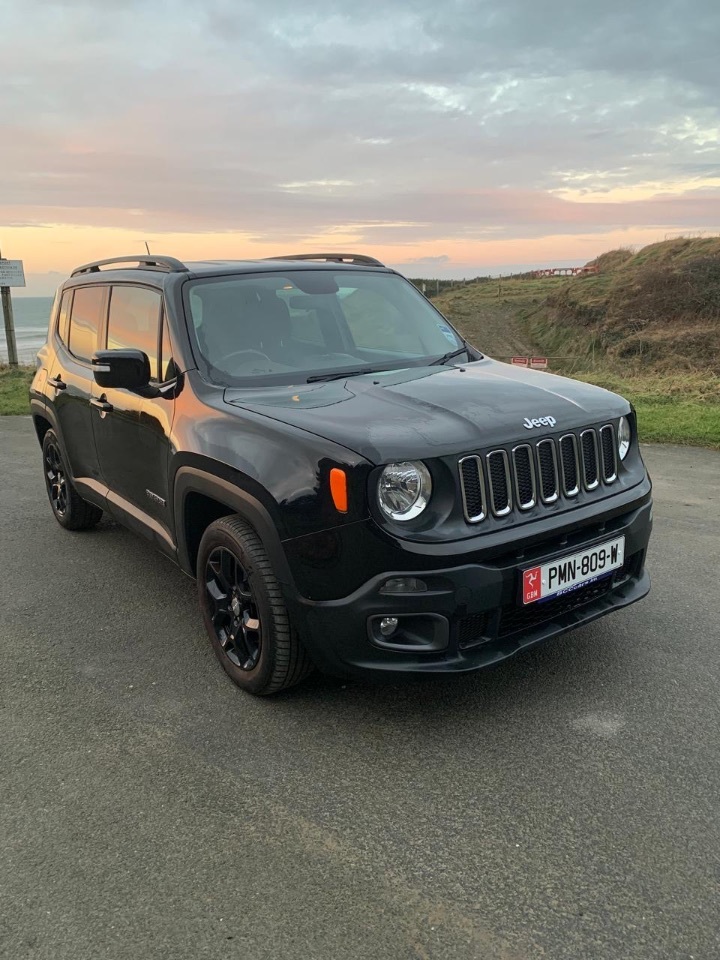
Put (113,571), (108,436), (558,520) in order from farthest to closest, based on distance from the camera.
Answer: (113,571) → (108,436) → (558,520)

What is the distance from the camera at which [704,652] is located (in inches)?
146

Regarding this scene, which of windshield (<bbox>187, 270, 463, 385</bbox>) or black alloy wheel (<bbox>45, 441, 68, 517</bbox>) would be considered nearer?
windshield (<bbox>187, 270, 463, 385</bbox>)

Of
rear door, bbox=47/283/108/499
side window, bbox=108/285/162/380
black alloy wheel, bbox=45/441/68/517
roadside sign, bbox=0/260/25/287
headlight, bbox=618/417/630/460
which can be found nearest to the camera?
headlight, bbox=618/417/630/460

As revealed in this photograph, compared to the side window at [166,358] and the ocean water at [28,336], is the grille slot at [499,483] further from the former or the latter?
the ocean water at [28,336]

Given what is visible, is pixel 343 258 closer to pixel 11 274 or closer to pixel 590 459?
pixel 590 459

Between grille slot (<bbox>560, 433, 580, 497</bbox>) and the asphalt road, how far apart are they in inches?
35.4

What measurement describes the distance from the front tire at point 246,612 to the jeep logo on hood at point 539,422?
119 centimetres

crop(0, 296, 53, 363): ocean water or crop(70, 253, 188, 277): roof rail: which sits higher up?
crop(70, 253, 188, 277): roof rail

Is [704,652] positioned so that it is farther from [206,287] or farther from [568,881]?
[206,287]

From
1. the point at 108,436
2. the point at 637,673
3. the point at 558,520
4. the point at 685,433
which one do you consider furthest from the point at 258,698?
the point at 685,433

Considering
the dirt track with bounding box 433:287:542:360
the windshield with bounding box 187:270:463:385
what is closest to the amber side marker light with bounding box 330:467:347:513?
the windshield with bounding box 187:270:463:385

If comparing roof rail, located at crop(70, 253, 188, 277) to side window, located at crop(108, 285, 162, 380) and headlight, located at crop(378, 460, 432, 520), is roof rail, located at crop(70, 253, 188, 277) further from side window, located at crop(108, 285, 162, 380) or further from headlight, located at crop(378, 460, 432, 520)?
headlight, located at crop(378, 460, 432, 520)

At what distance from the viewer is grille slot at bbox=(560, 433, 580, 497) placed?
127 inches

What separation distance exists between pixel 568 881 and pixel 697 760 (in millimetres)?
872
